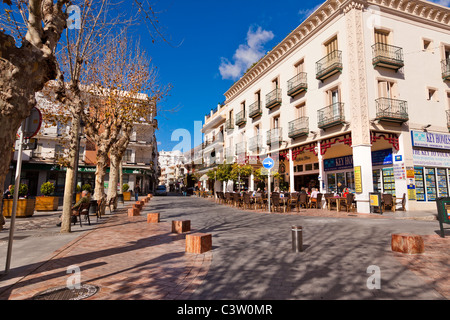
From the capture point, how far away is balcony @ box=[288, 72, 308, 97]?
62.3 ft

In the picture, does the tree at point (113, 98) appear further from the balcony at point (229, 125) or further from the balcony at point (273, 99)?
the balcony at point (229, 125)

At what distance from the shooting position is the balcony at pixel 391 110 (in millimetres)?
14770

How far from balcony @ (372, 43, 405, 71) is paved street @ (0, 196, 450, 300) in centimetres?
1177

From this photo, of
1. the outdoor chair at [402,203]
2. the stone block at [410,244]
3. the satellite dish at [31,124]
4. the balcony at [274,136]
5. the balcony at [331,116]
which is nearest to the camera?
the satellite dish at [31,124]

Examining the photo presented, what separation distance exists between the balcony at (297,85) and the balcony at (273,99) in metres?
1.48

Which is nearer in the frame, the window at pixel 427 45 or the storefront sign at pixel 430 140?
the storefront sign at pixel 430 140

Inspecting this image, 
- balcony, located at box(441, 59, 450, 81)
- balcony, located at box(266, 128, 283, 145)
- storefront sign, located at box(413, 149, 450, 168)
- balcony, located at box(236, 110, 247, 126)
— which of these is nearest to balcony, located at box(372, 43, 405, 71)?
balcony, located at box(441, 59, 450, 81)

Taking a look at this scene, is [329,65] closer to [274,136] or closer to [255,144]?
[274,136]

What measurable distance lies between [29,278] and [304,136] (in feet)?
58.4

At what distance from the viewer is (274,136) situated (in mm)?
22625

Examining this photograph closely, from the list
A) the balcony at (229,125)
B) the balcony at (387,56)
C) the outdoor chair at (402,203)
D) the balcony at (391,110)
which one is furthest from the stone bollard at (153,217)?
the balcony at (229,125)
